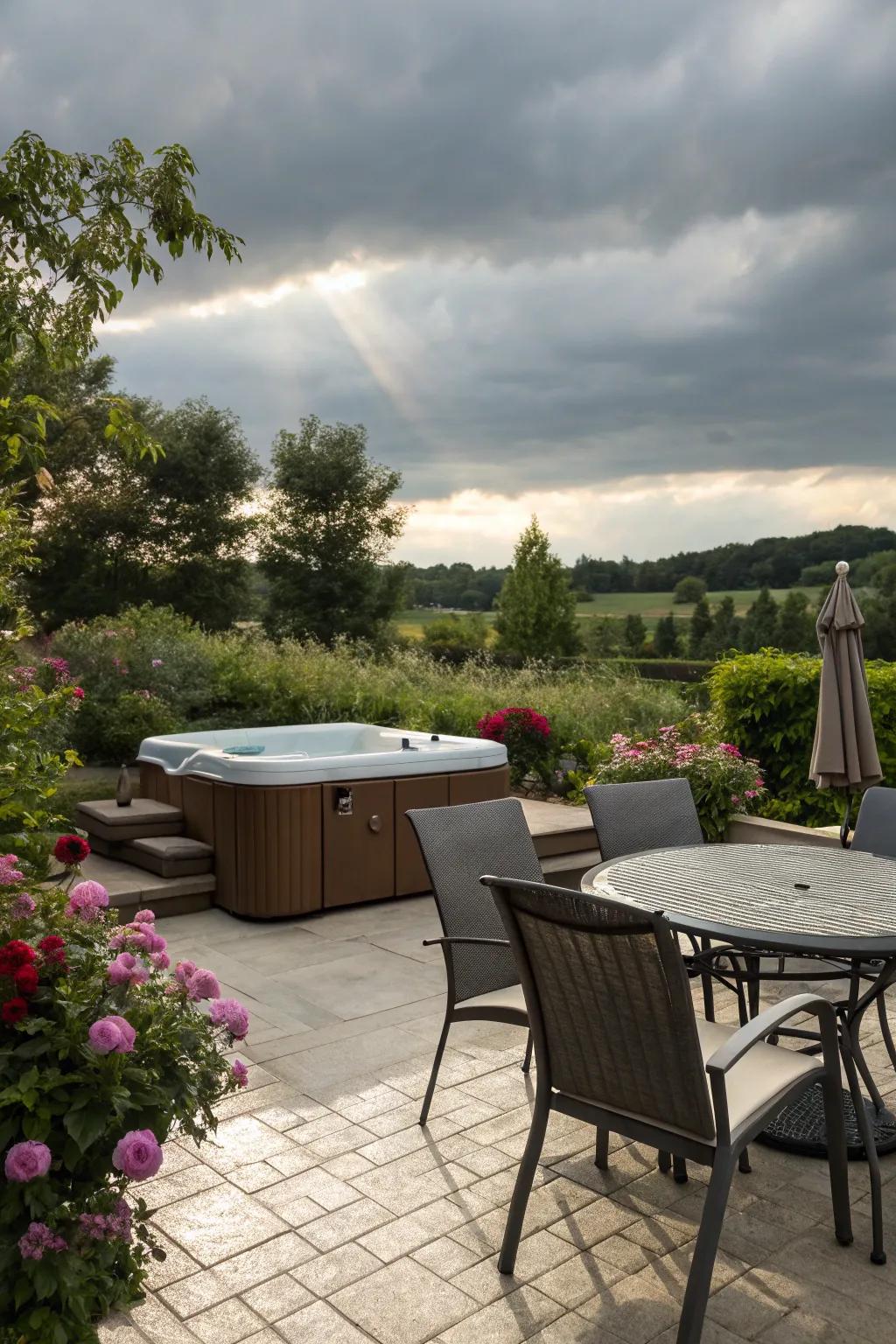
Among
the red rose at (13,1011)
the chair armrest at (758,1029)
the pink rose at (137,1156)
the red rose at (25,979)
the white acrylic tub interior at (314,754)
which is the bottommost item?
the pink rose at (137,1156)

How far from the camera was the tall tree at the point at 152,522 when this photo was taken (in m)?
16.9

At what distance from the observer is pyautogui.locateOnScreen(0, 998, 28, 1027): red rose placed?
1.69 metres

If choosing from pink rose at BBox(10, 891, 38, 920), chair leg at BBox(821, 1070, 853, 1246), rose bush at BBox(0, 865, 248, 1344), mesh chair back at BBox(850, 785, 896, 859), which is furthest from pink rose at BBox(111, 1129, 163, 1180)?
mesh chair back at BBox(850, 785, 896, 859)

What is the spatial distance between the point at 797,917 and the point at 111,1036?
62.4 inches

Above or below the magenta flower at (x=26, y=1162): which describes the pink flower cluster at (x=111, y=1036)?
above

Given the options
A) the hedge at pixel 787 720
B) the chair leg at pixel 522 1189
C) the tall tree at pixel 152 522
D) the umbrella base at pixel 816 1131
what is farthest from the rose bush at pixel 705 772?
the tall tree at pixel 152 522

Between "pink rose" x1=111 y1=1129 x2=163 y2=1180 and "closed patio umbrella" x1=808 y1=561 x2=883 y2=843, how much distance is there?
368 centimetres

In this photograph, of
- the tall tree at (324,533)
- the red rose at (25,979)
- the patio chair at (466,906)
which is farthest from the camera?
the tall tree at (324,533)

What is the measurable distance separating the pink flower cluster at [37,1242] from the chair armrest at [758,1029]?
113 centimetres

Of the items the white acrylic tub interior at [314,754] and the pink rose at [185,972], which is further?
the white acrylic tub interior at [314,754]

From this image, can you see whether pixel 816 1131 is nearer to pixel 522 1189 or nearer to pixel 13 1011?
pixel 522 1189

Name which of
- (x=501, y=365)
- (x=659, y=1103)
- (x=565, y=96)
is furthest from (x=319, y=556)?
(x=659, y=1103)

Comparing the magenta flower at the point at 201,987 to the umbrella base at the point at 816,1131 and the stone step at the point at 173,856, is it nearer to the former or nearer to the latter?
the umbrella base at the point at 816,1131

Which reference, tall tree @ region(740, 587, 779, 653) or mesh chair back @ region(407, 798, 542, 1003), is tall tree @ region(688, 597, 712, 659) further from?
mesh chair back @ region(407, 798, 542, 1003)
